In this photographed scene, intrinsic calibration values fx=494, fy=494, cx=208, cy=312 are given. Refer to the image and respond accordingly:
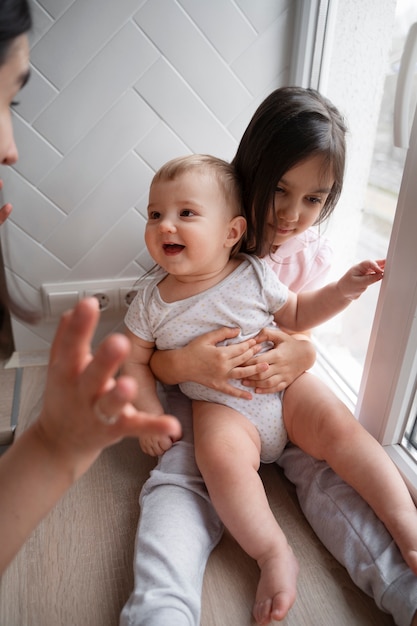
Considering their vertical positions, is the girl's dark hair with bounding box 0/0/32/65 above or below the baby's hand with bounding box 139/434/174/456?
above

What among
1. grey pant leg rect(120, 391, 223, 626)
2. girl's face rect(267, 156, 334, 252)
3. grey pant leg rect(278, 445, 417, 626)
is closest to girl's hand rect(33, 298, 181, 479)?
grey pant leg rect(120, 391, 223, 626)

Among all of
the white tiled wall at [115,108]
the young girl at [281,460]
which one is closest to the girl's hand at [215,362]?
the young girl at [281,460]

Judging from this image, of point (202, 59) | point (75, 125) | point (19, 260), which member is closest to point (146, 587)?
point (19, 260)

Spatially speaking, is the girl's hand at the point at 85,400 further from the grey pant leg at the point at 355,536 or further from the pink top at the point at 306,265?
the pink top at the point at 306,265

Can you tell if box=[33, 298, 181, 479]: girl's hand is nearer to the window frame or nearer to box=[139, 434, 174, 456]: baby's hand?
box=[139, 434, 174, 456]: baby's hand

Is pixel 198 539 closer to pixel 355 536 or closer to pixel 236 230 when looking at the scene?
pixel 355 536

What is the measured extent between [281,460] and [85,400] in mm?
652

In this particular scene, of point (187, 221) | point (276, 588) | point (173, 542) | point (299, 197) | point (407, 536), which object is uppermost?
point (187, 221)

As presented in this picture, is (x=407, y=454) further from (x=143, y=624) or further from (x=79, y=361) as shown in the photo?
(x=79, y=361)

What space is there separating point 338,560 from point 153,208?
0.70 metres

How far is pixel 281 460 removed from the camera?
1.04 meters

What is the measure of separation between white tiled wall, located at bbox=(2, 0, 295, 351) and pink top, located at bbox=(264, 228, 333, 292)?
321mm

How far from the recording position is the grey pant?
702 millimetres

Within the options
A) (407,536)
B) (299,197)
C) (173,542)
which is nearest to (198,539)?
(173,542)
